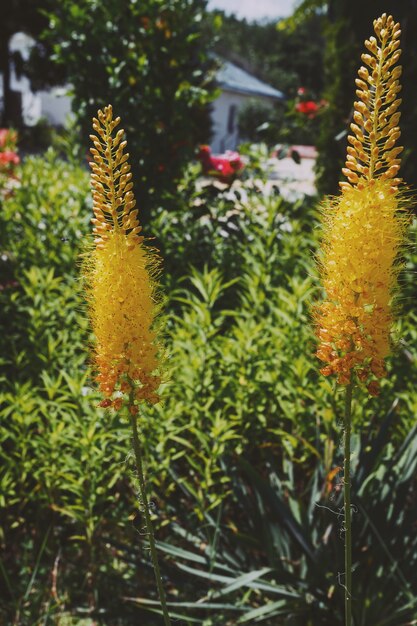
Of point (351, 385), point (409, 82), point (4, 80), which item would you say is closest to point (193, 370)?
point (351, 385)

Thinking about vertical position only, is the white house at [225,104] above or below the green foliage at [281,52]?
below

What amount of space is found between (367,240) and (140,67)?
3.36 metres

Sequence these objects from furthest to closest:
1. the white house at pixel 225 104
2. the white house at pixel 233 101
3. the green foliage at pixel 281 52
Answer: the green foliage at pixel 281 52 → the white house at pixel 225 104 → the white house at pixel 233 101

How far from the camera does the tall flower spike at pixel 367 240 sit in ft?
4.32

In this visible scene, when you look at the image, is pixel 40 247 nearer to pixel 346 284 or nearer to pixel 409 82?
pixel 346 284

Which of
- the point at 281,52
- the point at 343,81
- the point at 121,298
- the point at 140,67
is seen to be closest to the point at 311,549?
the point at 121,298

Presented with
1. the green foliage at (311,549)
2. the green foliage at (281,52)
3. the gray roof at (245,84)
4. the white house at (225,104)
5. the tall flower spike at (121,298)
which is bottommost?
the green foliage at (311,549)

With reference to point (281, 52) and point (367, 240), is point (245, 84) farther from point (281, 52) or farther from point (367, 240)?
point (367, 240)

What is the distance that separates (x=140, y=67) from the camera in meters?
4.26

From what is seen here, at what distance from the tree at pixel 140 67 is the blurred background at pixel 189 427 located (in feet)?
A: 0.04

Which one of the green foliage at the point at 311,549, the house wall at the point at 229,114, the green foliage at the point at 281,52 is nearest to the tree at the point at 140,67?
the green foliage at the point at 311,549

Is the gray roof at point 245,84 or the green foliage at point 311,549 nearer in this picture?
the green foliage at point 311,549

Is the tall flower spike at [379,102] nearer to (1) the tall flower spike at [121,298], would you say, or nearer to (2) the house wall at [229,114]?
(1) the tall flower spike at [121,298]

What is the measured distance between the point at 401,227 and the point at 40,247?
330cm
